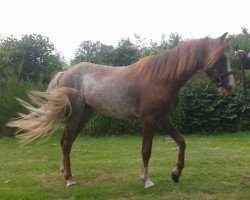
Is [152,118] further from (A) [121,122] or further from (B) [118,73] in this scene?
(A) [121,122]

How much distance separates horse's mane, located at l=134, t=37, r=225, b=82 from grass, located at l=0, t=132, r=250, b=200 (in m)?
1.66

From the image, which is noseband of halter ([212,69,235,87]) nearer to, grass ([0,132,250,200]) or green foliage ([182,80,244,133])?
grass ([0,132,250,200])

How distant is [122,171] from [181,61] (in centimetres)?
235

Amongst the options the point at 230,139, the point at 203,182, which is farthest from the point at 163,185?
the point at 230,139

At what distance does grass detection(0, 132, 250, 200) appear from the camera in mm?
5254

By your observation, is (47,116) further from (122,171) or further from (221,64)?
(221,64)

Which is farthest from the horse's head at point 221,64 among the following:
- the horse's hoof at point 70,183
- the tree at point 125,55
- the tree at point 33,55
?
the tree at point 125,55

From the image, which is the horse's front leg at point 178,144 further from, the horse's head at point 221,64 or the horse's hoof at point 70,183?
the horse's hoof at point 70,183

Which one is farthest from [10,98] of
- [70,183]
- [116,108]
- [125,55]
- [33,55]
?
[125,55]

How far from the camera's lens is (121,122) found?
12.9 metres

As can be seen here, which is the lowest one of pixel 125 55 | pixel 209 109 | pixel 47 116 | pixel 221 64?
pixel 47 116

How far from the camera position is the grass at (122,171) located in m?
5.25

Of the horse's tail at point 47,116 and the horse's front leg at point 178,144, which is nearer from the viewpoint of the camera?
the horse's front leg at point 178,144

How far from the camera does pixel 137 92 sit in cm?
557
